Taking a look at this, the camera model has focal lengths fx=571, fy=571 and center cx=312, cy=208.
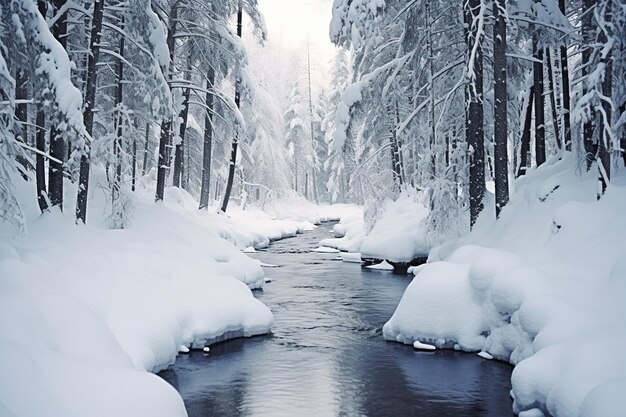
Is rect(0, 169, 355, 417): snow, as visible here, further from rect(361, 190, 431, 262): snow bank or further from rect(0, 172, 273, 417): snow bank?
rect(361, 190, 431, 262): snow bank

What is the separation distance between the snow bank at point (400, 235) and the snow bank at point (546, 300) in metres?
6.40

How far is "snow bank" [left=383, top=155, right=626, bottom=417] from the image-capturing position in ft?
22.0

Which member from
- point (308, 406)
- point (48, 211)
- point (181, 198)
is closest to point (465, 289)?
point (308, 406)

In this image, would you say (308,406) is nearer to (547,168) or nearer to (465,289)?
(465,289)

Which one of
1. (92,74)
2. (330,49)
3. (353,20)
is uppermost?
(330,49)

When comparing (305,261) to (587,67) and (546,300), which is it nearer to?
(587,67)

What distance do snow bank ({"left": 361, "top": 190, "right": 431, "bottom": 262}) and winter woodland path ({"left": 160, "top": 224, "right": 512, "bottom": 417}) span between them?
6178mm

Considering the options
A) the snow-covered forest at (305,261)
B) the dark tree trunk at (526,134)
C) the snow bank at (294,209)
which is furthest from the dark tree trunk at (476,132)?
the snow bank at (294,209)

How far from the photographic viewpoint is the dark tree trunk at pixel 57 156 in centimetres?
1198

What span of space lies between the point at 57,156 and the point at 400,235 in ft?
39.6

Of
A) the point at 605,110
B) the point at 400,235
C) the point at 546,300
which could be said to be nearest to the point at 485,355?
the point at 546,300

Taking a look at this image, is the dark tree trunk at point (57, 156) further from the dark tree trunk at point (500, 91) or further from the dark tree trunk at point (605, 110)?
the dark tree trunk at point (605, 110)

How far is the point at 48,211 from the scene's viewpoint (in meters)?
11.8

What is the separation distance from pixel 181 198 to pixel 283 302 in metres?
9.33
